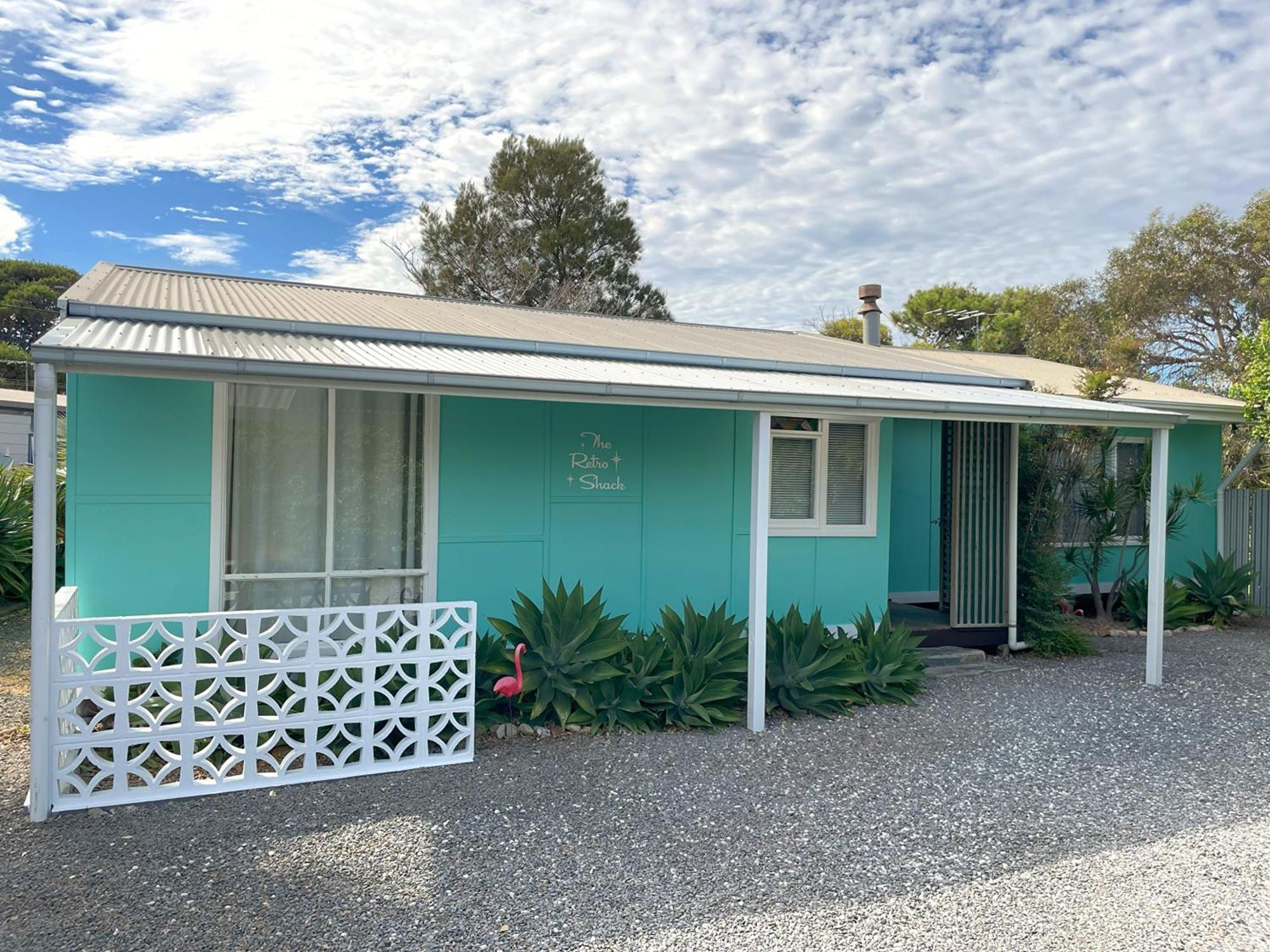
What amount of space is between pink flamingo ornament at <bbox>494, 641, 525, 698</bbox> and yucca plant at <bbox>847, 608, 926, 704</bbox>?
2.67m

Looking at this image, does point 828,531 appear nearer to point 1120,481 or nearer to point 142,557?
point 1120,481

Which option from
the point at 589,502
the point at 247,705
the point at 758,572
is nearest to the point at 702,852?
the point at 758,572

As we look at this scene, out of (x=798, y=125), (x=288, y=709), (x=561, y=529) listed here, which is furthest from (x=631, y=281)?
(x=288, y=709)

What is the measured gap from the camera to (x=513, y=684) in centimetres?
554

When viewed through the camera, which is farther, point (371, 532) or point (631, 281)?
point (631, 281)

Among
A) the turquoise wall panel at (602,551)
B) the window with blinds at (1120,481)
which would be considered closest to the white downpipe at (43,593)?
the turquoise wall panel at (602,551)

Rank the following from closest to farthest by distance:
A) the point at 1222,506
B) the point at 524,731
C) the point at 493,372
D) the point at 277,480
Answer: the point at 493,372 → the point at 524,731 → the point at 277,480 → the point at 1222,506

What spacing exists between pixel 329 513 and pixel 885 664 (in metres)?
4.48

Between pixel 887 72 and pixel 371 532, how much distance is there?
8213 millimetres

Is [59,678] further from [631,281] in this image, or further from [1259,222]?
[1259,222]

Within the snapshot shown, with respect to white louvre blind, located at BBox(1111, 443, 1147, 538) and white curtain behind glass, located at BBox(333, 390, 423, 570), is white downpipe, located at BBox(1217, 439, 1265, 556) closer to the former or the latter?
white louvre blind, located at BBox(1111, 443, 1147, 538)

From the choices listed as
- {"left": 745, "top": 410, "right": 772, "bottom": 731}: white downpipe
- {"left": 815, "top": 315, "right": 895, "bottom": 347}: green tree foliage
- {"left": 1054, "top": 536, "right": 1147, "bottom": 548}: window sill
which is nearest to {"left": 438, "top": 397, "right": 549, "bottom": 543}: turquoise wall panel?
{"left": 745, "top": 410, "right": 772, "bottom": 731}: white downpipe

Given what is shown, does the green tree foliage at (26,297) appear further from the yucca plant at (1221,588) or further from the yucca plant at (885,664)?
the yucca plant at (1221,588)

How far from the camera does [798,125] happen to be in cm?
1170
